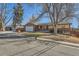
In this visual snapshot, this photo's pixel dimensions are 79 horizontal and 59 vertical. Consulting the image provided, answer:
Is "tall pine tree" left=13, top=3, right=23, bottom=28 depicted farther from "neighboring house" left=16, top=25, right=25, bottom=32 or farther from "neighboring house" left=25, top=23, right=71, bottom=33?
"neighboring house" left=25, top=23, right=71, bottom=33

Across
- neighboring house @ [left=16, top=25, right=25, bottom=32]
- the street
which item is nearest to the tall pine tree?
neighboring house @ [left=16, top=25, right=25, bottom=32]

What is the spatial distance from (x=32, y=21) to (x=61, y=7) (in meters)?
0.61

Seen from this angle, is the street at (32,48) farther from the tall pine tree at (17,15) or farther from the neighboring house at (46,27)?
the tall pine tree at (17,15)

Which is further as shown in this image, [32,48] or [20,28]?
[20,28]

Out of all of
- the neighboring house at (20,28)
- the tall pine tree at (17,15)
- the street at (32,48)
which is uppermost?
the tall pine tree at (17,15)

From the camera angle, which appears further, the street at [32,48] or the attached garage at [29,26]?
the attached garage at [29,26]

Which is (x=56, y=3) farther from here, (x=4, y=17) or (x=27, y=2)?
(x=4, y=17)

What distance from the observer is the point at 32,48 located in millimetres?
4574

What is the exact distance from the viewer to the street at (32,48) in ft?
14.7

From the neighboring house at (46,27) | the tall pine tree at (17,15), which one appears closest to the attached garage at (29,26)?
the neighboring house at (46,27)

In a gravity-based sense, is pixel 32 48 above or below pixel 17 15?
below

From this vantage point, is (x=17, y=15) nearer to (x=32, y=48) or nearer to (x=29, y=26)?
(x=29, y=26)

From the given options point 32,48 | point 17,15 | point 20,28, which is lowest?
point 32,48

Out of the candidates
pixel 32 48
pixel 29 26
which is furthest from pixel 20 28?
pixel 32 48
